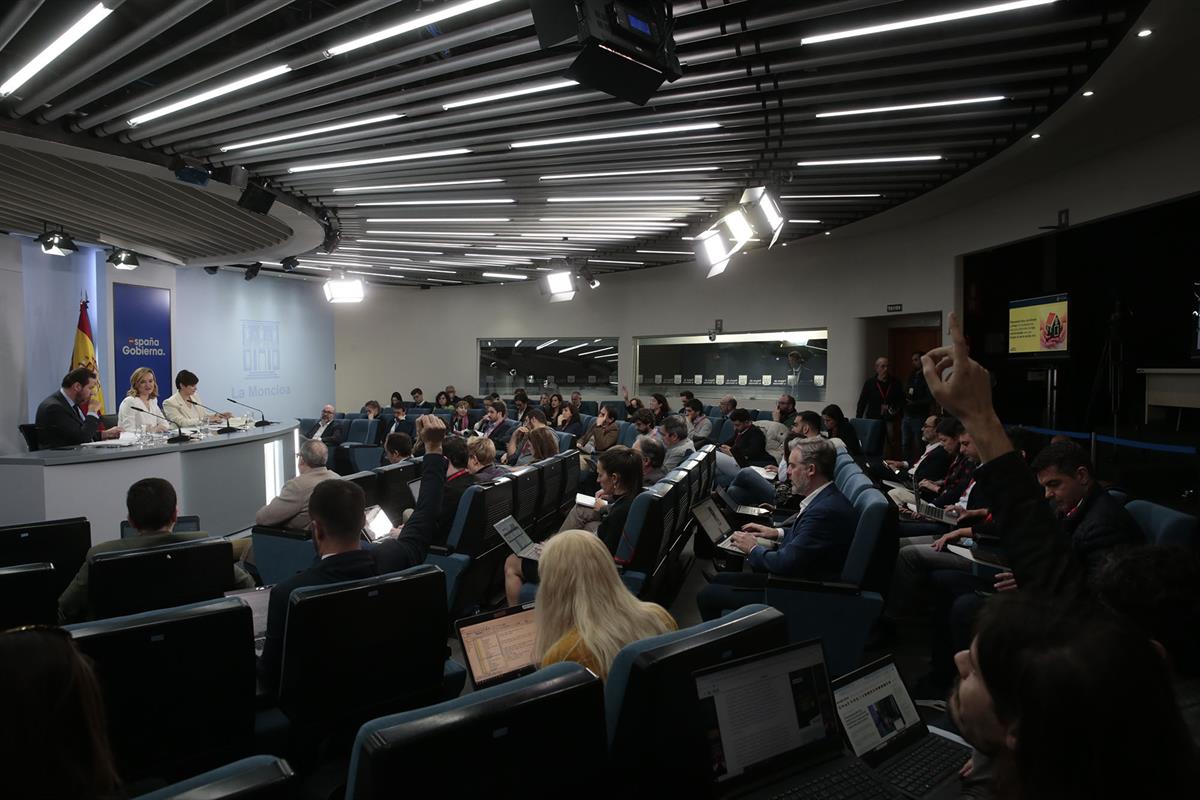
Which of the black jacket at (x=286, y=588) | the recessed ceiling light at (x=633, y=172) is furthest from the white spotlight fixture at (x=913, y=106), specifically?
the black jacket at (x=286, y=588)

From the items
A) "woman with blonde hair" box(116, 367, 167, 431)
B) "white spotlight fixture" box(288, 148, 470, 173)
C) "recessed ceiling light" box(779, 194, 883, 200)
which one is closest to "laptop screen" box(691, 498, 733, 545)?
"white spotlight fixture" box(288, 148, 470, 173)

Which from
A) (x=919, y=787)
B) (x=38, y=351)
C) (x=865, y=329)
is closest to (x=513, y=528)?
(x=919, y=787)

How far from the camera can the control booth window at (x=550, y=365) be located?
1459 cm

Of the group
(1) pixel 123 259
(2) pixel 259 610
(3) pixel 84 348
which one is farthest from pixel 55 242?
(2) pixel 259 610

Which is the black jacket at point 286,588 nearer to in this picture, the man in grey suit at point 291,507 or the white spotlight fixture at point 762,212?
the man in grey suit at point 291,507

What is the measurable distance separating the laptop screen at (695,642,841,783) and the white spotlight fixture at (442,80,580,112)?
397 centimetres

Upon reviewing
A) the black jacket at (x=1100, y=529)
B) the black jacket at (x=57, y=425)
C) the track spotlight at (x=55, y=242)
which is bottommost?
the black jacket at (x=1100, y=529)

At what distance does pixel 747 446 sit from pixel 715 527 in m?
4.29

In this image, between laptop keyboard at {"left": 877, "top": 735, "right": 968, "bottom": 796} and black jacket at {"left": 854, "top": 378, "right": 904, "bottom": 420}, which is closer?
laptop keyboard at {"left": 877, "top": 735, "right": 968, "bottom": 796}

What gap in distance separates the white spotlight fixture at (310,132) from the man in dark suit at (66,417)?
2535mm

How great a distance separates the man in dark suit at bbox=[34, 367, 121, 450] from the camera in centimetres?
621

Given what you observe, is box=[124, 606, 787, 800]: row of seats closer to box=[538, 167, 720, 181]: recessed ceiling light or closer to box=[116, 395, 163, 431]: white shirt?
box=[538, 167, 720, 181]: recessed ceiling light

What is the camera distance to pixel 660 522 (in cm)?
373

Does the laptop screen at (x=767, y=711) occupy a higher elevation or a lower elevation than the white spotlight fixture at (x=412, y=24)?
lower
